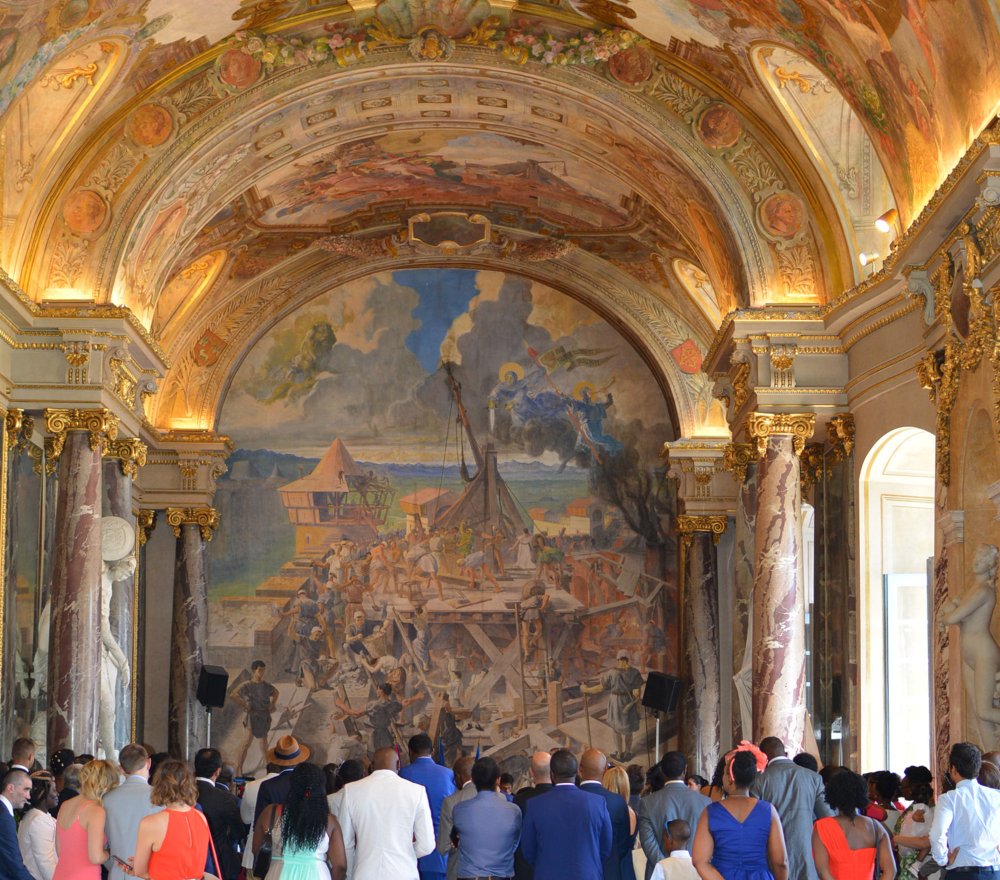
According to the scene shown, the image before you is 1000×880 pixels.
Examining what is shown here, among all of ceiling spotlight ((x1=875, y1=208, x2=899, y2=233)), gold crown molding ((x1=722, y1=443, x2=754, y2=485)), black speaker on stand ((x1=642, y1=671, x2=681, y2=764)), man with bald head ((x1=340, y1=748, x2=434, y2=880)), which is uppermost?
ceiling spotlight ((x1=875, y1=208, x2=899, y2=233))

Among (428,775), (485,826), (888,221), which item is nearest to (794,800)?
(485,826)

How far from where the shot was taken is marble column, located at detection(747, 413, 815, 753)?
20891 mm

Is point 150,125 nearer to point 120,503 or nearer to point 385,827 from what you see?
point 120,503

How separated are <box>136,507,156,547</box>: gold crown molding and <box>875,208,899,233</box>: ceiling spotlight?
15.5 m

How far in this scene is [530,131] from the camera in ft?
82.9

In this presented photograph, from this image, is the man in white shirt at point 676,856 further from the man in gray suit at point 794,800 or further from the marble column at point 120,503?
the marble column at point 120,503

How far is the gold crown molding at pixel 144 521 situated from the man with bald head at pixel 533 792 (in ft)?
61.4

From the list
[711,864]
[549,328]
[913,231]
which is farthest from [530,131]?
[711,864]

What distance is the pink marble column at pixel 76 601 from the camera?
2083 cm

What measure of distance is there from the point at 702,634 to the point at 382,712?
6156 millimetres

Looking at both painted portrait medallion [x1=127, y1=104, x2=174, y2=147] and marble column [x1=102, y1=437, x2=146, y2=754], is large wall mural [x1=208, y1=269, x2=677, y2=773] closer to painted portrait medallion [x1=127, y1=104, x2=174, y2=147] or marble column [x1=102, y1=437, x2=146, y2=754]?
marble column [x1=102, y1=437, x2=146, y2=754]

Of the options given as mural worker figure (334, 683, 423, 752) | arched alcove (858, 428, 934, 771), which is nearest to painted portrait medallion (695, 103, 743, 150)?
arched alcove (858, 428, 934, 771)

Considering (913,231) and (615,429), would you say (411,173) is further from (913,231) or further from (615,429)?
(913,231)

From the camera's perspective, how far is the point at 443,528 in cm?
3117
